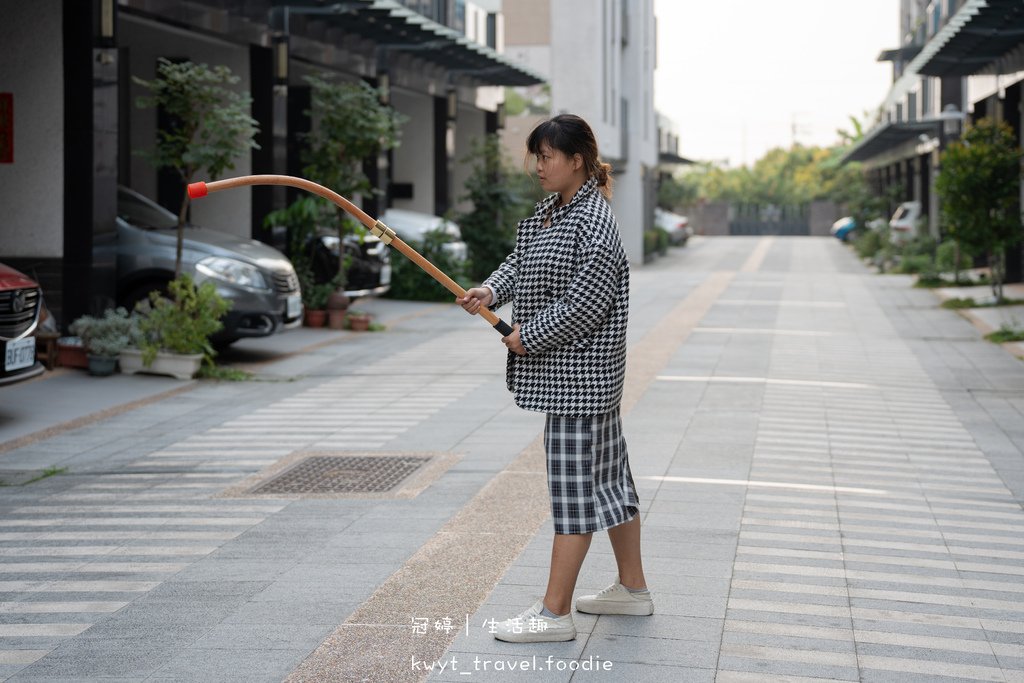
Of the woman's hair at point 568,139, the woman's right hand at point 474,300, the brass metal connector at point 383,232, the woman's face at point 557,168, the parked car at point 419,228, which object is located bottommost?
the woman's right hand at point 474,300

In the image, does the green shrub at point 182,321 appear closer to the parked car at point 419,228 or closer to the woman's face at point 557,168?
the woman's face at point 557,168

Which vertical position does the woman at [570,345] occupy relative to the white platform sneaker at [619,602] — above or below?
above

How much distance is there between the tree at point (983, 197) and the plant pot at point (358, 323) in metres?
8.56

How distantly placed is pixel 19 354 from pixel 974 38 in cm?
1555

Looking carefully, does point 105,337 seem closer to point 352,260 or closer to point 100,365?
point 100,365

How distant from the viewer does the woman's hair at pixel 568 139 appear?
457 centimetres

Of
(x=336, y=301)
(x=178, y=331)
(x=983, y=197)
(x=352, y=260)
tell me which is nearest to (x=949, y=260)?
(x=983, y=197)

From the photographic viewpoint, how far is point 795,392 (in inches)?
445

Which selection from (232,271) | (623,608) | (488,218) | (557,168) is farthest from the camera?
(488,218)

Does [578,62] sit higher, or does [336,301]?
[578,62]

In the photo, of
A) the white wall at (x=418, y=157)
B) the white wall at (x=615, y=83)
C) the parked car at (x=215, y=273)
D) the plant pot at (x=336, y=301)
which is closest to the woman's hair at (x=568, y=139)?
the parked car at (x=215, y=273)

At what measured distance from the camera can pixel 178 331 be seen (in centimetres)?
1193

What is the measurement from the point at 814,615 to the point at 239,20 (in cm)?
1354

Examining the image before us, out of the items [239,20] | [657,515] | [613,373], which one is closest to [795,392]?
[657,515]
